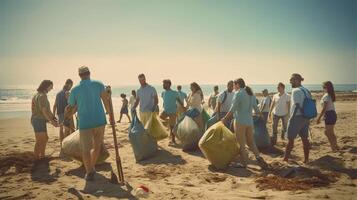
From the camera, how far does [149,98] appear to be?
318 inches

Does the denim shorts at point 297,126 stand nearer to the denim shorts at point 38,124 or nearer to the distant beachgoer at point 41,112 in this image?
the distant beachgoer at point 41,112

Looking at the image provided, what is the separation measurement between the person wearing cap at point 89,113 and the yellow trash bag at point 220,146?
6.77 feet

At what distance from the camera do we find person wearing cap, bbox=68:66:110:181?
16.6 ft

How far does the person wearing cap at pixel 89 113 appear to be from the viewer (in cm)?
507

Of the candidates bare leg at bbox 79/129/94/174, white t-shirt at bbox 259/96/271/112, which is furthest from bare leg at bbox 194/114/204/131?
bare leg at bbox 79/129/94/174

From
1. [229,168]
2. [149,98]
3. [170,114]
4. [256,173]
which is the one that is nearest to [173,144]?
[170,114]

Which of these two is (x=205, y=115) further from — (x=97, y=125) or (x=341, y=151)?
(x=97, y=125)

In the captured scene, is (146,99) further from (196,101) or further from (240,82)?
(240,82)

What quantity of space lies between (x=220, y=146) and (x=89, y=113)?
8.25ft

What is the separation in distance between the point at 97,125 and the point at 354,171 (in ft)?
15.1

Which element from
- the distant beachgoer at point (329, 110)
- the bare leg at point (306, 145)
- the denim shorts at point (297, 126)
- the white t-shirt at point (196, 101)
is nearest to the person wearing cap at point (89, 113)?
the denim shorts at point (297, 126)

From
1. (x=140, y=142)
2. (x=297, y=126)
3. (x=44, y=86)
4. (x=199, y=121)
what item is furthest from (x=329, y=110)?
(x=44, y=86)

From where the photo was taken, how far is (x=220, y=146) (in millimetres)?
5871

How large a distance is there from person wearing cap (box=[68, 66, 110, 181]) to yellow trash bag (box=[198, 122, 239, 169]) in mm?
2063
